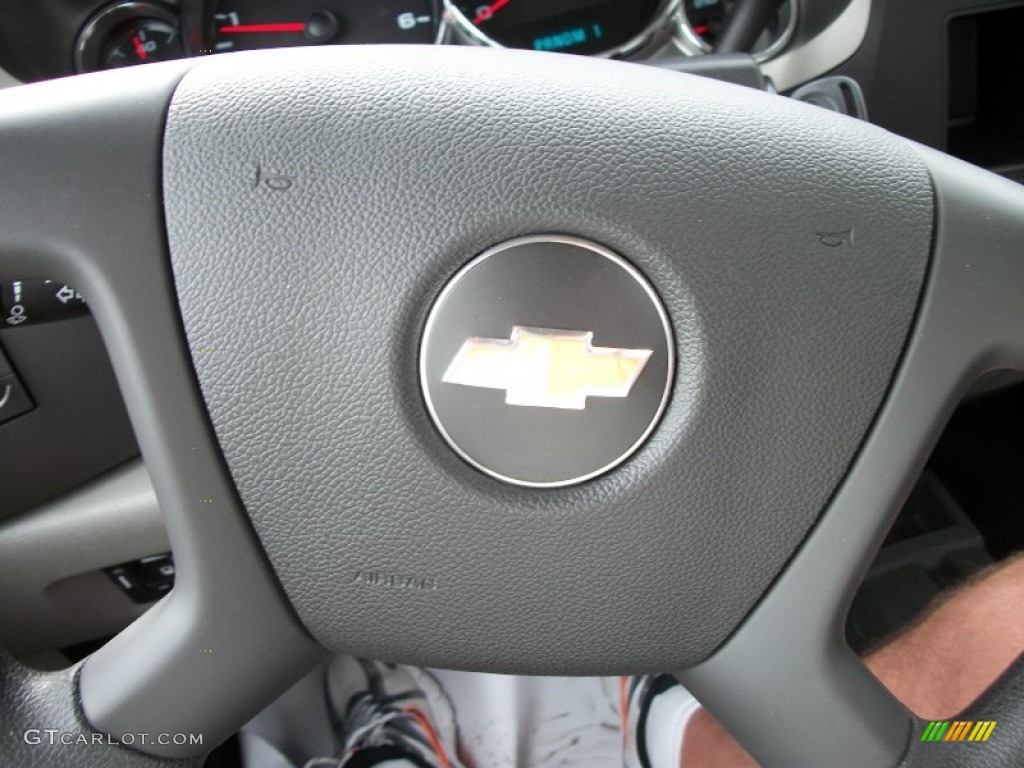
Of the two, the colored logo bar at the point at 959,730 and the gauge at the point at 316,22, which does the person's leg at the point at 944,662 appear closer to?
the colored logo bar at the point at 959,730

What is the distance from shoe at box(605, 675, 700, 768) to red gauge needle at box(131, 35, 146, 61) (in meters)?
1.07

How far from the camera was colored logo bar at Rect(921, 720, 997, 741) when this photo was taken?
733mm

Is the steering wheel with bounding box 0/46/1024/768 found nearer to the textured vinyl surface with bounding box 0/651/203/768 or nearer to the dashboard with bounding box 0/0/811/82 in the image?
the textured vinyl surface with bounding box 0/651/203/768

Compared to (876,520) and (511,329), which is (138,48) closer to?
(511,329)

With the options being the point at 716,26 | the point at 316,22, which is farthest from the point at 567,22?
the point at 316,22

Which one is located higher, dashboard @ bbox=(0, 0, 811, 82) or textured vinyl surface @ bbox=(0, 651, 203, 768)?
dashboard @ bbox=(0, 0, 811, 82)

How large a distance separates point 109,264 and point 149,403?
9cm

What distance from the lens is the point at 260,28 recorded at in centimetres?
148

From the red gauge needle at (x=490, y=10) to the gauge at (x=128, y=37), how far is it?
0.43 m

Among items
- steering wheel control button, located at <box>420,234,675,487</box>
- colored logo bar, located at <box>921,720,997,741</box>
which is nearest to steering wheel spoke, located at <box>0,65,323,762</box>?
steering wheel control button, located at <box>420,234,675,487</box>

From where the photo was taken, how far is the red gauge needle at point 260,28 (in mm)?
1467

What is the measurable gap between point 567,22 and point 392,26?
0.26 metres

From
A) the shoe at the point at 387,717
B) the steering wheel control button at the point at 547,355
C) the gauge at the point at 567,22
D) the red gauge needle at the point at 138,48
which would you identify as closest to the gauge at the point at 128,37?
the red gauge needle at the point at 138,48

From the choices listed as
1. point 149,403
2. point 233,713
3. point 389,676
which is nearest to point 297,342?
point 149,403
